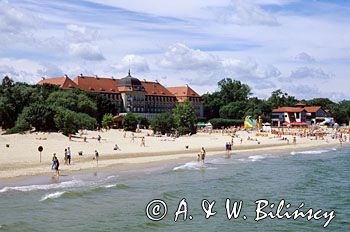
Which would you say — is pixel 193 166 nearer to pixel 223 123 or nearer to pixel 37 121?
pixel 37 121

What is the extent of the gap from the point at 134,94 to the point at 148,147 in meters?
61.8

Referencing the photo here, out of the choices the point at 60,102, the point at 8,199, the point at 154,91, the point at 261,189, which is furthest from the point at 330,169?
the point at 154,91

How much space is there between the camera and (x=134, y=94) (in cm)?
11275

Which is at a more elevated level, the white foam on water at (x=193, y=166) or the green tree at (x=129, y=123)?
the green tree at (x=129, y=123)

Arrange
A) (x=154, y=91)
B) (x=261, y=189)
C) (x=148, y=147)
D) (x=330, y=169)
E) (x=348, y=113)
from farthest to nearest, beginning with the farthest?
(x=348, y=113), (x=154, y=91), (x=148, y=147), (x=330, y=169), (x=261, y=189)

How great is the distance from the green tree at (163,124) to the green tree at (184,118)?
1.11 meters

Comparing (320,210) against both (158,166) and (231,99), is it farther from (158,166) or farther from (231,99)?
(231,99)

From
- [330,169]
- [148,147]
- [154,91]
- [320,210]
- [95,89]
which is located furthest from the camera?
[154,91]

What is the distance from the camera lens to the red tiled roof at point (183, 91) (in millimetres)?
122887

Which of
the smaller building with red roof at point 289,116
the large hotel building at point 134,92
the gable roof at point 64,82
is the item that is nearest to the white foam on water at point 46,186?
the gable roof at point 64,82

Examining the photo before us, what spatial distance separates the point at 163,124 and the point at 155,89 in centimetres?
4814

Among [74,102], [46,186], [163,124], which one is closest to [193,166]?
[46,186]

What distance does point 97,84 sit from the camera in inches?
4296

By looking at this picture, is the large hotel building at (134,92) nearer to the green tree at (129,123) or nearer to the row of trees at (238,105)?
the row of trees at (238,105)
